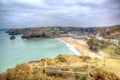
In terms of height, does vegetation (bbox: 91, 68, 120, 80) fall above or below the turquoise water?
above

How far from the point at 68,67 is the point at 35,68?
2.78 m

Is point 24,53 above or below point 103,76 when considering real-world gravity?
below

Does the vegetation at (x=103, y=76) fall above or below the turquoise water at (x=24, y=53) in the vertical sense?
above

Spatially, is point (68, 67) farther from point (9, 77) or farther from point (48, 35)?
point (48, 35)

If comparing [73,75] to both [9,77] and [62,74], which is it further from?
[9,77]

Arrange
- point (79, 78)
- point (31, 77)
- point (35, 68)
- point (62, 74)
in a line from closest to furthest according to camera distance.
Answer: point (31, 77) < point (79, 78) < point (62, 74) < point (35, 68)

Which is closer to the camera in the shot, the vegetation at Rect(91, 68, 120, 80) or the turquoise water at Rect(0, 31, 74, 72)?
the vegetation at Rect(91, 68, 120, 80)

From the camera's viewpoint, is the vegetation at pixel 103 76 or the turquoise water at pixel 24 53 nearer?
the vegetation at pixel 103 76

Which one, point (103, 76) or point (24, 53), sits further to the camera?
point (24, 53)

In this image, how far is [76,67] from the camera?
1502 centimetres

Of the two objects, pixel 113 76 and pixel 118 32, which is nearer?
pixel 113 76

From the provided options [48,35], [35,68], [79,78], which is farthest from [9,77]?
[48,35]

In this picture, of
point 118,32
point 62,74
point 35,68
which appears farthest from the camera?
point 118,32

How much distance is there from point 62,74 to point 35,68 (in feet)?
8.20
